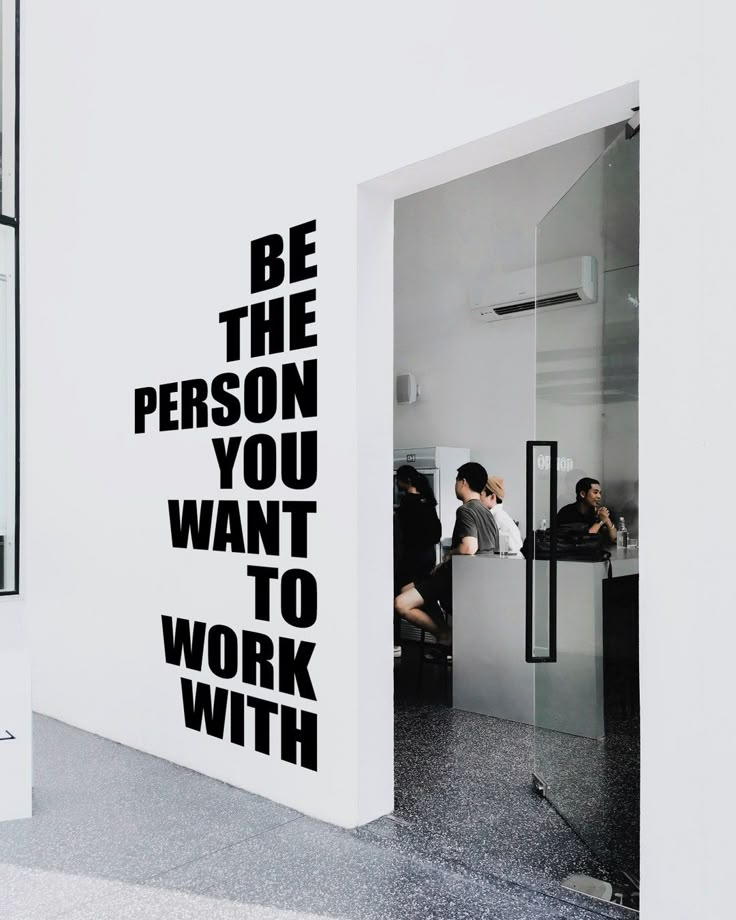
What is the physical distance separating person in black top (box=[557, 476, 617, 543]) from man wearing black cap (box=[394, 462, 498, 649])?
187cm

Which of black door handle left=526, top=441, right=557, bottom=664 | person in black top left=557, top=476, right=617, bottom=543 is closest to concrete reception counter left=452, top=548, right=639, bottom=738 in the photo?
black door handle left=526, top=441, right=557, bottom=664

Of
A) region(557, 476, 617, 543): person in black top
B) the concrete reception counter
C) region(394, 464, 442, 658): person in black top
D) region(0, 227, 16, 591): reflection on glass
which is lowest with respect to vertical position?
the concrete reception counter

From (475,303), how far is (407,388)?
0.97 metres

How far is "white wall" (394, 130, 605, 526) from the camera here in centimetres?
633

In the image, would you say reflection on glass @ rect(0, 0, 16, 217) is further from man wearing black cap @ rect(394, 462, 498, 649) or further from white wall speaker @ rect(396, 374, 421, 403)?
white wall speaker @ rect(396, 374, 421, 403)

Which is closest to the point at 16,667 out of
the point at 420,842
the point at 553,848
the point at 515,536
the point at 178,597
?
the point at 178,597

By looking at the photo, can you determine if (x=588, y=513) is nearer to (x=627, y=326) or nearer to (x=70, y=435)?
(x=627, y=326)

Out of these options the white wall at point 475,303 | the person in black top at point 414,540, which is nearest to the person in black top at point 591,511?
the person in black top at point 414,540

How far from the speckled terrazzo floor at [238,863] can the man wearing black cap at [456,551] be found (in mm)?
A: 1469

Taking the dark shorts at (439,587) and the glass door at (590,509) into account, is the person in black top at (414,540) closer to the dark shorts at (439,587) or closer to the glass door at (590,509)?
the dark shorts at (439,587)

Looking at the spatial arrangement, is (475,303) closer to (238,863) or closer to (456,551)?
(456,551)

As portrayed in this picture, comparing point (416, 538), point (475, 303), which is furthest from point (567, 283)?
point (475, 303)

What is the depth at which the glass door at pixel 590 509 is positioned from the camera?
243 cm

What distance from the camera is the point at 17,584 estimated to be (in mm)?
4441
